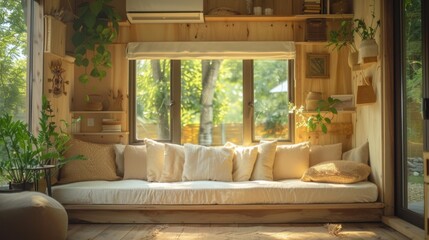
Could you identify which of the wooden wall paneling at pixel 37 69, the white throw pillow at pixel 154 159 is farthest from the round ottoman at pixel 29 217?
the white throw pillow at pixel 154 159

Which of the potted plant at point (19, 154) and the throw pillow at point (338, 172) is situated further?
the throw pillow at point (338, 172)

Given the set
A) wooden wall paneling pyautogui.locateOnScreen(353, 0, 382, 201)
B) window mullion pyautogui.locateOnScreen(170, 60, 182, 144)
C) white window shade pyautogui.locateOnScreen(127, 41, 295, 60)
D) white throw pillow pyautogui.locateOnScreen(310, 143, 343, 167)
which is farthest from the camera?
window mullion pyautogui.locateOnScreen(170, 60, 182, 144)

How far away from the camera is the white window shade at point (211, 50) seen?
537cm

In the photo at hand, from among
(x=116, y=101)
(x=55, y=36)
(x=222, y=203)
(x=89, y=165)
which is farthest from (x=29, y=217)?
(x=116, y=101)

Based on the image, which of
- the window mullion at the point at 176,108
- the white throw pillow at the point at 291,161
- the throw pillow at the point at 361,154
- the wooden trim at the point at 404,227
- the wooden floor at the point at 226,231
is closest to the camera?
the wooden trim at the point at 404,227

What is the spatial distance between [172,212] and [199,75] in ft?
6.14

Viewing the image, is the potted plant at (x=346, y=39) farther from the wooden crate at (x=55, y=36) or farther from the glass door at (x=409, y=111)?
the wooden crate at (x=55, y=36)

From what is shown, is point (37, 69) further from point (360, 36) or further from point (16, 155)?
point (360, 36)

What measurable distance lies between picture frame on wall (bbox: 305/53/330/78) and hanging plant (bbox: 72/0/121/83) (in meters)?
2.38

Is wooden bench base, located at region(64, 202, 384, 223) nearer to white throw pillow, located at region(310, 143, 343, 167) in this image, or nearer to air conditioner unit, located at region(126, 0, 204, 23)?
white throw pillow, located at region(310, 143, 343, 167)

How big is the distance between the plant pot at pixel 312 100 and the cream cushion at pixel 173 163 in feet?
5.19

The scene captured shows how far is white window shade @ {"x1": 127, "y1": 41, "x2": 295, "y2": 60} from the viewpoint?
5374 mm

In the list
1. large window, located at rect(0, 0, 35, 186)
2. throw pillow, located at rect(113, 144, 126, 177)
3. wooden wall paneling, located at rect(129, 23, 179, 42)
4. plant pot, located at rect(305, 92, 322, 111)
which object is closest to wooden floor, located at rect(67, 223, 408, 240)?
throw pillow, located at rect(113, 144, 126, 177)

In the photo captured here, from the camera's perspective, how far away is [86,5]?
16.6ft
